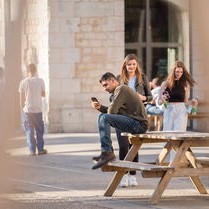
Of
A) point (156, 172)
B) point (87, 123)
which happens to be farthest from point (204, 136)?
point (87, 123)

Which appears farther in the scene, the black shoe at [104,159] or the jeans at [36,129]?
the jeans at [36,129]

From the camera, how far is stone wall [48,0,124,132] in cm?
2253

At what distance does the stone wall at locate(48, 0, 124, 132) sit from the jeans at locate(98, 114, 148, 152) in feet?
41.9

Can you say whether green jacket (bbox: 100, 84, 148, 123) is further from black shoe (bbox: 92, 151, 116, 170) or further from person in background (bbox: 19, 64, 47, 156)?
person in background (bbox: 19, 64, 47, 156)

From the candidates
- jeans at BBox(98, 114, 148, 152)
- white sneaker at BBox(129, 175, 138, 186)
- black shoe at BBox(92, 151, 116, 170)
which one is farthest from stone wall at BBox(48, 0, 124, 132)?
black shoe at BBox(92, 151, 116, 170)

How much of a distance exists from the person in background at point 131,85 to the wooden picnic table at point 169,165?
80cm

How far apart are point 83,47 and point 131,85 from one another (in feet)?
39.0

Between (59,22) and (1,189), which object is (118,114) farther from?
(59,22)

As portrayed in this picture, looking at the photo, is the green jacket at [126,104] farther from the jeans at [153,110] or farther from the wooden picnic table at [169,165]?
the jeans at [153,110]

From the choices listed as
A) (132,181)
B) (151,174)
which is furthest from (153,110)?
(151,174)

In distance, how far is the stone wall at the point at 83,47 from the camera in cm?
2253

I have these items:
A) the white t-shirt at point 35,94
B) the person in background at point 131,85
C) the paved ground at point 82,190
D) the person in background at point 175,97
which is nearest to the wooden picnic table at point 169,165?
the paved ground at point 82,190

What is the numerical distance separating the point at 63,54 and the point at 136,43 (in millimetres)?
1985

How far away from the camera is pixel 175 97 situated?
487 inches
